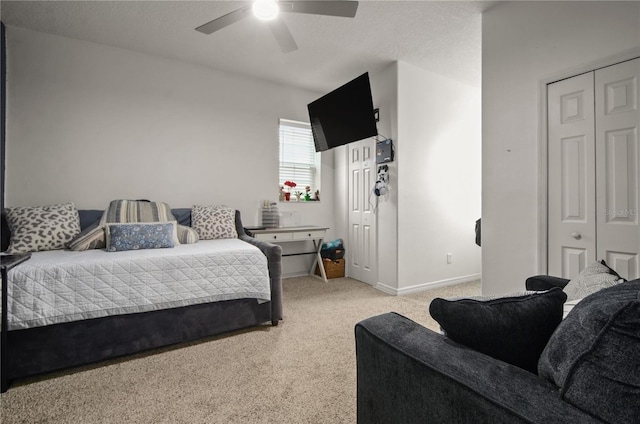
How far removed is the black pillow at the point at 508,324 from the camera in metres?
0.74

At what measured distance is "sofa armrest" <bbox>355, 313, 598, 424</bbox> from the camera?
0.54 metres

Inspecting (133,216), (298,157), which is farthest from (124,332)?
(298,157)

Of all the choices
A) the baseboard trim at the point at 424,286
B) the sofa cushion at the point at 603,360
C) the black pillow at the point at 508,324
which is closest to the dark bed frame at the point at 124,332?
the baseboard trim at the point at 424,286

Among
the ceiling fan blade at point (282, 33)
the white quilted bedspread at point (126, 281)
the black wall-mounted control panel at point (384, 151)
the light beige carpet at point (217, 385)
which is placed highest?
the ceiling fan blade at point (282, 33)

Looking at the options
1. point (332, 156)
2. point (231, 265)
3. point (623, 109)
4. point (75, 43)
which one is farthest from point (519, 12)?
point (75, 43)

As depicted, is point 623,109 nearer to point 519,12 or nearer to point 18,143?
point 519,12

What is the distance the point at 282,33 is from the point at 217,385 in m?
2.42

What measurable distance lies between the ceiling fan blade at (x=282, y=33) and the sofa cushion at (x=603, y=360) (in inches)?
92.8

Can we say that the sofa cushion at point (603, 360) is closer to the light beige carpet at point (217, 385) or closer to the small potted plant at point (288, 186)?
the light beige carpet at point (217, 385)

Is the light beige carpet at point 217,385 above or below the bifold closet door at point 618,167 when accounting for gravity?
below

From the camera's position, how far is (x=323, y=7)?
193 centimetres

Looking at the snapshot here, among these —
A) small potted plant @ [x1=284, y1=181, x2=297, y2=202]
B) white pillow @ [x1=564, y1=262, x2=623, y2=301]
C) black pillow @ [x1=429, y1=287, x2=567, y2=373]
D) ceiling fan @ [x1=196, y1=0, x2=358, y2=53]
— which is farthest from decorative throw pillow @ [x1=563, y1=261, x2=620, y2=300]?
small potted plant @ [x1=284, y1=181, x2=297, y2=202]

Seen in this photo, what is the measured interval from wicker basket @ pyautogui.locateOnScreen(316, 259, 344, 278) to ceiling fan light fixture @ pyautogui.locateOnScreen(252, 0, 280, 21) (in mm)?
2913

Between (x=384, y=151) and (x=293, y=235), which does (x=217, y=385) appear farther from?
(x=384, y=151)
